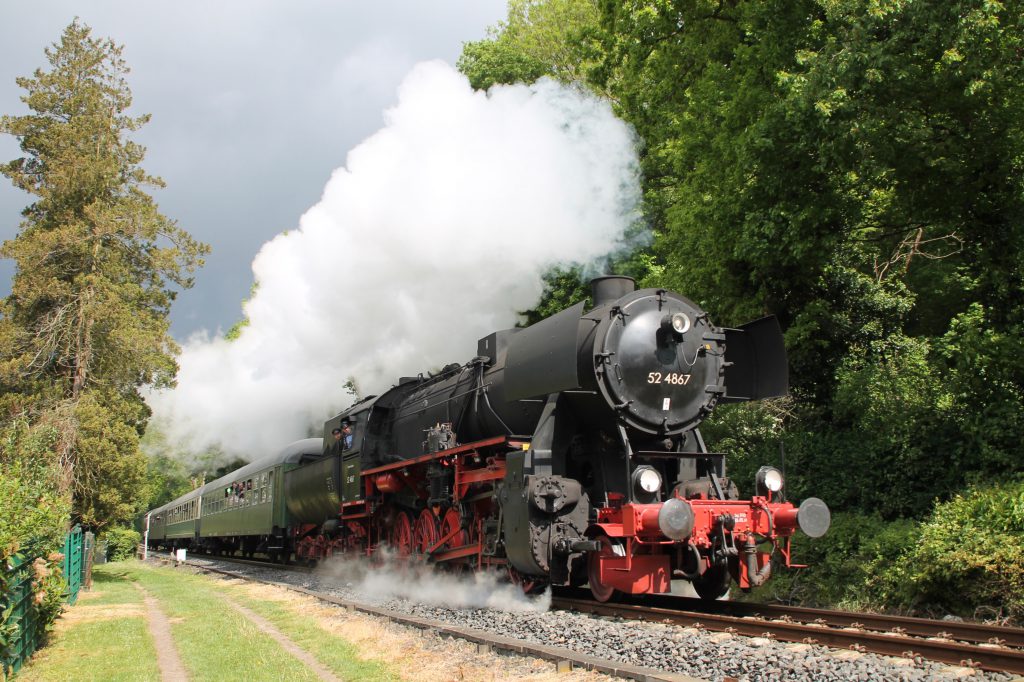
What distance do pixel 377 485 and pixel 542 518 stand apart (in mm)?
5602

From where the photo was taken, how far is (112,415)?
18469mm

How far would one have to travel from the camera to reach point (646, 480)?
8.33 meters

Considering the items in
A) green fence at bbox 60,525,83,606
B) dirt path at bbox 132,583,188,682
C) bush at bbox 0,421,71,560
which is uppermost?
bush at bbox 0,421,71,560

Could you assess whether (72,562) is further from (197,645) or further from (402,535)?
(197,645)

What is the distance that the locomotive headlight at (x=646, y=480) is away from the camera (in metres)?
8.31

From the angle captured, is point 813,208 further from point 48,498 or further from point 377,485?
point 48,498

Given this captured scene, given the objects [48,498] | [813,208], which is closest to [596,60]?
[813,208]

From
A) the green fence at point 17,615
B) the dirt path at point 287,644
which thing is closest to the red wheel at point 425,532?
the dirt path at point 287,644

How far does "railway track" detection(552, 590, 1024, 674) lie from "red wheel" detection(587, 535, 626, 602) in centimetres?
15

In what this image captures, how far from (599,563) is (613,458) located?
1149mm

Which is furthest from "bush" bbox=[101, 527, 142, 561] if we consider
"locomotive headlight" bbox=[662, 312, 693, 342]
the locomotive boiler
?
"locomotive headlight" bbox=[662, 312, 693, 342]

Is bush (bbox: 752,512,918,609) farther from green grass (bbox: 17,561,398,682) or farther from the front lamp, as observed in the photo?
green grass (bbox: 17,561,398,682)

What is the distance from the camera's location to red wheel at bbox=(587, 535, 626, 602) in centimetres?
849

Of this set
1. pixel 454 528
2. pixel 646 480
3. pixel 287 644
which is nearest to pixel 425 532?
pixel 454 528
